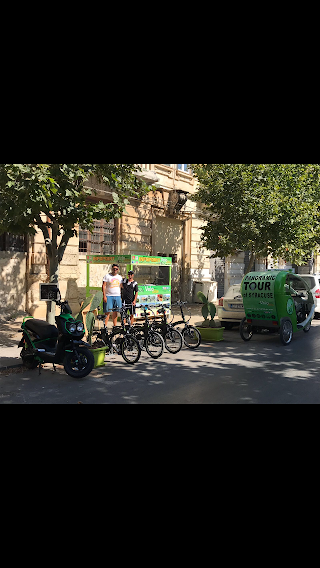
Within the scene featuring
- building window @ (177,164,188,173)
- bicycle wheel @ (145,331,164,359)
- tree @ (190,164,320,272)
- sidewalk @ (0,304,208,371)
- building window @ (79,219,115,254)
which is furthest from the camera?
building window @ (177,164,188,173)

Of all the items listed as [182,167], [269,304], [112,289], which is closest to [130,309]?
Result: [112,289]

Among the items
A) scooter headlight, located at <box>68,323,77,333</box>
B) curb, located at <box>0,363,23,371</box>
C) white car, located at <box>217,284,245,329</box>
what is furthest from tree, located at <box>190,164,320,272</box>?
curb, located at <box>0,363,23,371</box>

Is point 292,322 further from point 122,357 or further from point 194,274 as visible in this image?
point 194,274

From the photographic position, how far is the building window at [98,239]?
1611 centimetres

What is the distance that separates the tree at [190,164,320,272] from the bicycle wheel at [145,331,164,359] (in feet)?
20.6

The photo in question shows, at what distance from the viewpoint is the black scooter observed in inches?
299

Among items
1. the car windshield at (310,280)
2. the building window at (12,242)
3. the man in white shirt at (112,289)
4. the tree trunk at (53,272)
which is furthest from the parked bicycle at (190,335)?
the car windshield at (310,280)

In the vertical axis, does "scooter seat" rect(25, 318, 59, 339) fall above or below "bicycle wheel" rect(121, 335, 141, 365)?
above

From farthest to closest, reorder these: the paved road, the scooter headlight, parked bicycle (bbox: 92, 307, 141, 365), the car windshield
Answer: the car windshield < parked bicycle (bbox: 92, 307, 141, 365) < the scooter headlight < the paved road

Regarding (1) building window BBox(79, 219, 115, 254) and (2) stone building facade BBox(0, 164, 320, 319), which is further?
(1) building window BBox(79, 219, 115, 254)

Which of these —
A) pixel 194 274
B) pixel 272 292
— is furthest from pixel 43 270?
pixel 194 274

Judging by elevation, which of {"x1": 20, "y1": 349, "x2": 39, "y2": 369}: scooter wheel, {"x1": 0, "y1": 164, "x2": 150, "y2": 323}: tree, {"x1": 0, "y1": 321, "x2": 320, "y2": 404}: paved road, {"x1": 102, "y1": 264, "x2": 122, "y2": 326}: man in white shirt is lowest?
{"x1": 0, "y1": 321, "x2": 320, "y2": 404}: paved road

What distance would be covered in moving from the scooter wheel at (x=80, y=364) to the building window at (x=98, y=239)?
8.76 metres

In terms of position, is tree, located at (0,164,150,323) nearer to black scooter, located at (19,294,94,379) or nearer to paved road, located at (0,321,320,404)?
black scooter, located at (19,294,94,379)
